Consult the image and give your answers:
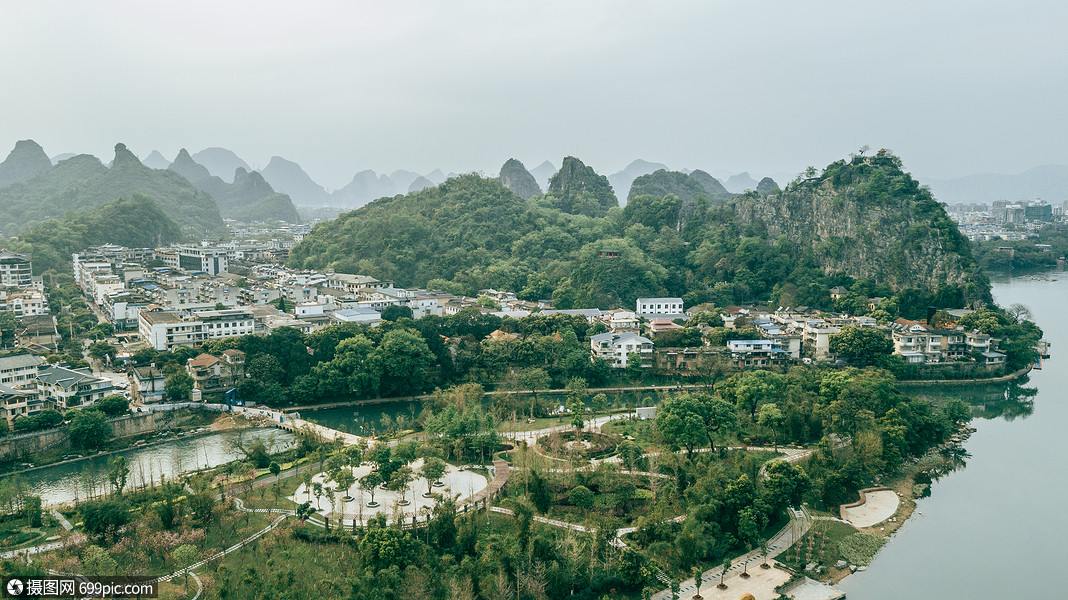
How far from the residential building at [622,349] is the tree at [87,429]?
10942mm

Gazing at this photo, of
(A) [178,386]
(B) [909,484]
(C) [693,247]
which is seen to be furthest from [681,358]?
(C) [693,247]

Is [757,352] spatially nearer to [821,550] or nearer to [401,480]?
[821,550]

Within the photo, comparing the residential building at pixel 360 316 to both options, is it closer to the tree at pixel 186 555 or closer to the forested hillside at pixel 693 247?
the forested hillside at pixel 693 247

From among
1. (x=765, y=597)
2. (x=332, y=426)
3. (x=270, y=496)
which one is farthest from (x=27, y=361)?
(x=765, y=597)

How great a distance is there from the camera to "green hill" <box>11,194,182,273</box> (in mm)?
31234

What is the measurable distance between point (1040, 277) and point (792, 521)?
3610 cm

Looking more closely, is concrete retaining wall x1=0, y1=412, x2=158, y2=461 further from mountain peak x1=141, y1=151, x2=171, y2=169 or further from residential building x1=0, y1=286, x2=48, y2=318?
mountain peak x1=141, y1=151, x2=171, y2=169

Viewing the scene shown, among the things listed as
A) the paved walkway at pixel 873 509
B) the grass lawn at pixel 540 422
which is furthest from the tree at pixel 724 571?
the grass lawn at pixel 540 422

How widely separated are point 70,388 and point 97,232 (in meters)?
24.9

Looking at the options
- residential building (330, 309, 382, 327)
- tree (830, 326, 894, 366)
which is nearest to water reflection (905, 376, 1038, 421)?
tree (830, 326, 894, 366)

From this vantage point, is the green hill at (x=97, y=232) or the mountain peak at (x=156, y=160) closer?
the green hill at (x=97, y=232)

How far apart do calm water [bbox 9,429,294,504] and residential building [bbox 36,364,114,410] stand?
5.54 feet

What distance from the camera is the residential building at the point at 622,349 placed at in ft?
62.5

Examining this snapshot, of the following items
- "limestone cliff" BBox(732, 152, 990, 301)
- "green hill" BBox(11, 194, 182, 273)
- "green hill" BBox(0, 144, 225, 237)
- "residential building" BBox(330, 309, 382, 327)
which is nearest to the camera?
"residential building" BBox(330, 309, 382, 327)
